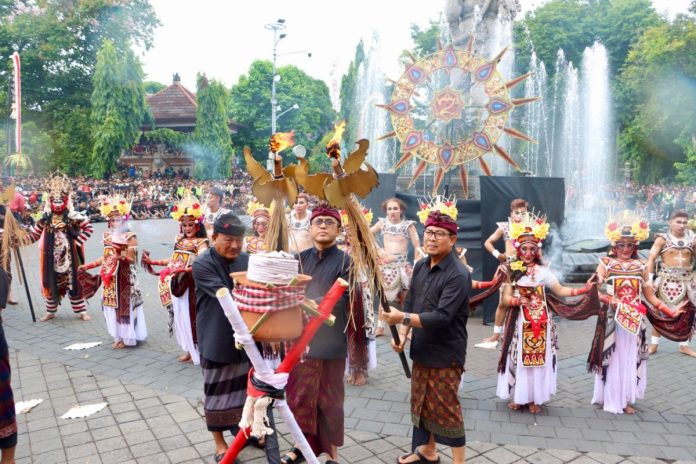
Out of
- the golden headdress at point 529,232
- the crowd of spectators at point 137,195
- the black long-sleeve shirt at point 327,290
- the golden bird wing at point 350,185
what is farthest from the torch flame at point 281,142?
the crowd of spectators at point 137,195

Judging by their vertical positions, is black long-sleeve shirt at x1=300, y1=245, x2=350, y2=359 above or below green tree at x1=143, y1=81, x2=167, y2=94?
below

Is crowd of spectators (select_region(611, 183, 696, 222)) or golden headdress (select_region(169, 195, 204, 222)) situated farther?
crowd of spectators (select_region(611, 183, 696, 222))

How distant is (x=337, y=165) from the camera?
2910mm

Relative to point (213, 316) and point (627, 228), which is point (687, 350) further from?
point (213, 316)

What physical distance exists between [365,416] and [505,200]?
15.6 ft

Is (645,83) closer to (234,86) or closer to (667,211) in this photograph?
(667,211)

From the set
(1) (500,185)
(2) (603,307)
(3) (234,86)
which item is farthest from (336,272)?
(3) (234,86)

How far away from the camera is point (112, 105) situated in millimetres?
29891

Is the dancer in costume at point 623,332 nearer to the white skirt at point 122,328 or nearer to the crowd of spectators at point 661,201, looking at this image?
the white skirt at point 122,328

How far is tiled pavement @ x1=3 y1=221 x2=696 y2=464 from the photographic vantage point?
4.27 m

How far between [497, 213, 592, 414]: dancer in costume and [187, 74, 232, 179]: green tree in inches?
1367

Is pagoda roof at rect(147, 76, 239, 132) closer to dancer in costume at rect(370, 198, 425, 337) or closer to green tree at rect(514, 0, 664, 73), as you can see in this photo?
green tree at rect(514, 0, 664, 73)

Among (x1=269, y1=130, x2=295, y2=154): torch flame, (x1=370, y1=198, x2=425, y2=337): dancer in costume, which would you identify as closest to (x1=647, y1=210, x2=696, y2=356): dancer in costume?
(x1=370, y1=198, x2=425, y2=337): dancer in costume

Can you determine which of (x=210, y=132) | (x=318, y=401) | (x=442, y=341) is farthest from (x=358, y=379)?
(x=210, y=132)
